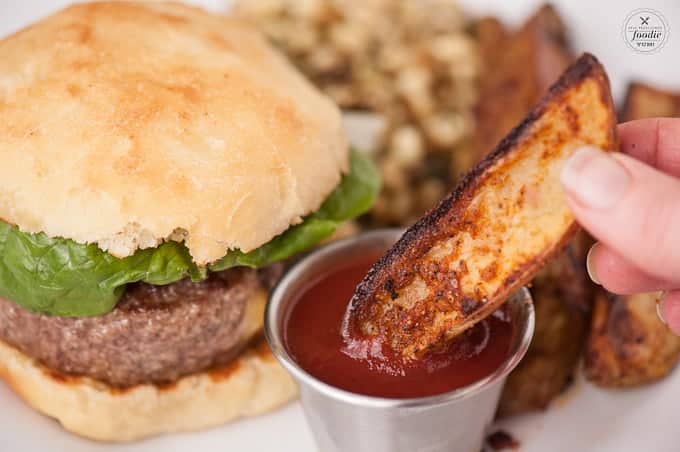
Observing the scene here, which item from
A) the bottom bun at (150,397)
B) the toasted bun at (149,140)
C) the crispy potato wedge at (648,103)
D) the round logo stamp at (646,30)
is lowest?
the bottom bun at (150,397)

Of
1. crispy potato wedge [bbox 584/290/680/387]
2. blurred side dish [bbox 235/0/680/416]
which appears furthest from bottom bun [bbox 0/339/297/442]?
blurred side dish [bbox 235/0/680/416]

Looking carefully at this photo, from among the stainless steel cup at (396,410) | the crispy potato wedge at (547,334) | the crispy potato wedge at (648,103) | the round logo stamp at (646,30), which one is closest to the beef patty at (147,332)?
the stainless steel cup at (396,410)

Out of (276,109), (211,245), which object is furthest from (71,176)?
(276,109)

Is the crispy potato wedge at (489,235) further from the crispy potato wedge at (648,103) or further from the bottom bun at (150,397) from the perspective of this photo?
the crispy potato wedge at (648,103)

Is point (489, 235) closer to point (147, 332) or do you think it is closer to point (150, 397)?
point (147, 332)

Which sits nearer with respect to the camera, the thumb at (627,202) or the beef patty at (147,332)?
the thumb at (627,202)
